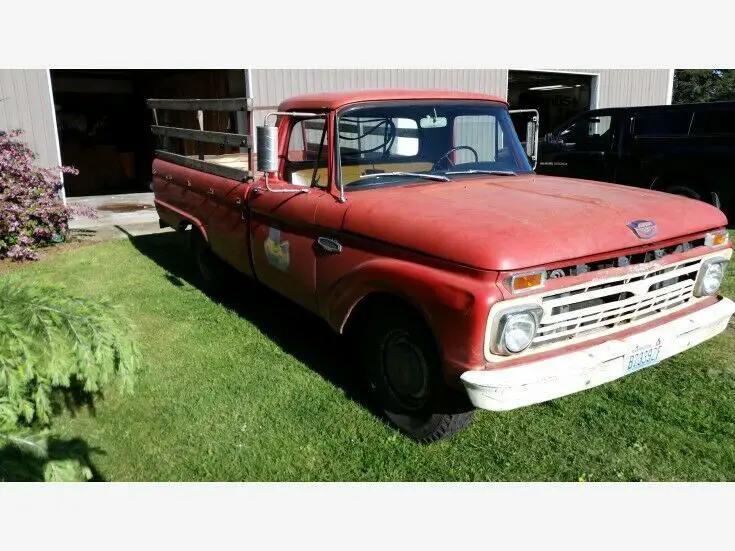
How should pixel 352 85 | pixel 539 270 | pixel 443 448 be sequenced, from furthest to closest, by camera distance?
pixel 352 85 < pixel 443 448 < pixel 539 270

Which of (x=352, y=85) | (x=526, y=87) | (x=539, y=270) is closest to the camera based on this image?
(x=539, y=270)

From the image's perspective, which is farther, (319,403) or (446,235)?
(319,403)

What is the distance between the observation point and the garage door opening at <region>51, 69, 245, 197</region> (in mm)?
14820

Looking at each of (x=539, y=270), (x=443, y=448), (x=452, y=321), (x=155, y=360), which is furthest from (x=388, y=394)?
(x=155, y=360)

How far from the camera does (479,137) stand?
4531 mm

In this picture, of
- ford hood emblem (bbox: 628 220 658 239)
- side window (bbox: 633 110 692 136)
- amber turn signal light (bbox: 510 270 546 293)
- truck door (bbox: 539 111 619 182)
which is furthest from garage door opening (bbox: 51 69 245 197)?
amber turn signal light (bbox: 510 270 546 293)

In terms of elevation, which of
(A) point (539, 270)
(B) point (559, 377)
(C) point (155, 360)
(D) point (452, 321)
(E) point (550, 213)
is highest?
(E) point (550, 213)

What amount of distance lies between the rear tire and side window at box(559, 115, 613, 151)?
7900 mm

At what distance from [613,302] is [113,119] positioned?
17.8m

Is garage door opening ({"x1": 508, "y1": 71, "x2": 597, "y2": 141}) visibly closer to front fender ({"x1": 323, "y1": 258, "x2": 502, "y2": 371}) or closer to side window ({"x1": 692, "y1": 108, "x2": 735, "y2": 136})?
side window ({"x1": 692, "y1": 108, "x2": 735, "y2": 136})

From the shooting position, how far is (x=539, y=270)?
9.53 ft

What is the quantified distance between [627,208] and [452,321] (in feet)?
4.15

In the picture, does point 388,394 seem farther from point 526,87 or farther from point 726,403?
point 526,87

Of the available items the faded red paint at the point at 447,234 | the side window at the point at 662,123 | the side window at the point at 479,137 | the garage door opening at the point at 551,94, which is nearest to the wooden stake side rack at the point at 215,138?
the faded red paint at the point at 447,234
